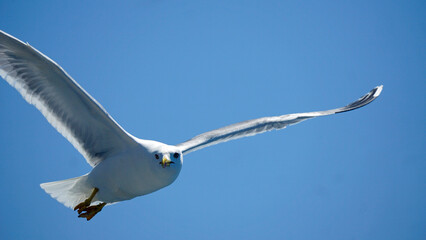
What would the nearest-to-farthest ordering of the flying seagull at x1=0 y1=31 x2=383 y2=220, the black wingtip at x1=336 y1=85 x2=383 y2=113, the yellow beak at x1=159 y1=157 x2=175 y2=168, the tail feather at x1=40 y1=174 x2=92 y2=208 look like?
the yellow beak at x1=159 y1=157 x2=175 y2=168
the flying seagull at x1=0 y1=31 x2=383 y2=220
the tail feather at x1=40 y1=174 x2=92 y2=208
the black wingtip at x1=336 y1=85 x2=383 y2=113

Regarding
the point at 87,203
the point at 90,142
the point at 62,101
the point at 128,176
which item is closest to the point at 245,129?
the point at 128,176

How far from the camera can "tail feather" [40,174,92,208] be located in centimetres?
617

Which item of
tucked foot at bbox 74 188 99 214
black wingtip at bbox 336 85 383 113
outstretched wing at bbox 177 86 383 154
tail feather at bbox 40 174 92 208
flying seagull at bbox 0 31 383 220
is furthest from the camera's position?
black wingtip at bbox 336 85 383 113

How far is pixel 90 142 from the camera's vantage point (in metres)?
6.32

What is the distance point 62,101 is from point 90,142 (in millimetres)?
689

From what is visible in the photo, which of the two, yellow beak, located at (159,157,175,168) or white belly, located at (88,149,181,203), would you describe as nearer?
yellow beak, located at (159,157,175,168)

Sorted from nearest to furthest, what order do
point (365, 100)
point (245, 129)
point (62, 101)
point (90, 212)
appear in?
point (62, 101), point (90, 212), point (245, 129), point (365, 100)

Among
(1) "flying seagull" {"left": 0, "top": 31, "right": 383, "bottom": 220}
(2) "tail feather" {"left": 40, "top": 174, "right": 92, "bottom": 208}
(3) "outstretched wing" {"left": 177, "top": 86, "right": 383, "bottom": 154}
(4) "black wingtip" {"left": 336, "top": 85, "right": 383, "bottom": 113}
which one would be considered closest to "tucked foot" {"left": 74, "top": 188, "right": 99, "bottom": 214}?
(1) "flying seagull" {"left": 0, "top": 31, "right": 383, "bottom": 220}

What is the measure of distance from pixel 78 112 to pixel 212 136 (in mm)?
1825

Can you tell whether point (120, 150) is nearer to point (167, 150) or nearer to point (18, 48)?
point (167, 150)

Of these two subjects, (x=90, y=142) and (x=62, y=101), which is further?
(x=90, y=142)

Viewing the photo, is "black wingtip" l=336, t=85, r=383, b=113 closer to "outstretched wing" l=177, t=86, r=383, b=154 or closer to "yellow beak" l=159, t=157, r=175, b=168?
"outstretched wing" l=177, t=86, r=383, b=154

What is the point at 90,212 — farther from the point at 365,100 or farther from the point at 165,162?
the point at 365,100

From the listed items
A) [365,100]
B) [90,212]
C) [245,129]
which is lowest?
[90,212]
